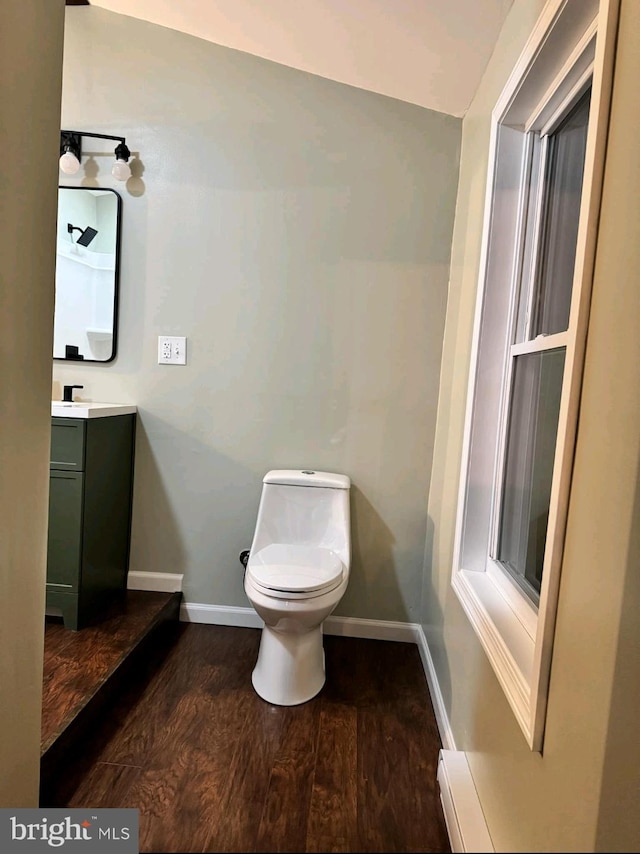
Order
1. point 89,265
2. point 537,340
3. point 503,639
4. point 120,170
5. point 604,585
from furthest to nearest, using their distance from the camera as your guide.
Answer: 1. point 89,265
2. point 120,170
3. point 537,340
4. point 503,639
5. point 604,585

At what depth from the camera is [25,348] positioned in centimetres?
92

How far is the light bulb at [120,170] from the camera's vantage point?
1953 mm

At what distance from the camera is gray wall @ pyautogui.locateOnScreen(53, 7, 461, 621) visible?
6.42ft

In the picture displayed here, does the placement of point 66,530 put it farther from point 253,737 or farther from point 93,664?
point 253,737

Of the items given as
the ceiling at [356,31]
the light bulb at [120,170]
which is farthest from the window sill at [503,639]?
the light bulb at [120,170]

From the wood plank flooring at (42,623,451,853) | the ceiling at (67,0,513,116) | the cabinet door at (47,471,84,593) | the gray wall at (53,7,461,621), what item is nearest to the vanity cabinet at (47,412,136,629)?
the cabinet door at (47,471,84,593)

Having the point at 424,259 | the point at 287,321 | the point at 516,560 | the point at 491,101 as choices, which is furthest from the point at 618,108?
the point at 287,321

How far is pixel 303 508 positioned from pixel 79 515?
2.69 feet

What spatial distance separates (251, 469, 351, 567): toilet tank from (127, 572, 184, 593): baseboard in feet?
1.67

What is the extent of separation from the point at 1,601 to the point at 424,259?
1772 mm

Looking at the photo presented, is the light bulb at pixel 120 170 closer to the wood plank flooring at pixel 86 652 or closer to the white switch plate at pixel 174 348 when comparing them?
the white switch plate at pixel 174 348

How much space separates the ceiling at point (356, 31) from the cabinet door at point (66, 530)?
1.40m

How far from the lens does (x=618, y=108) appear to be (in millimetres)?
721

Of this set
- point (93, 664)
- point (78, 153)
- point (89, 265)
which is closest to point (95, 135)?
point (78, 153)
